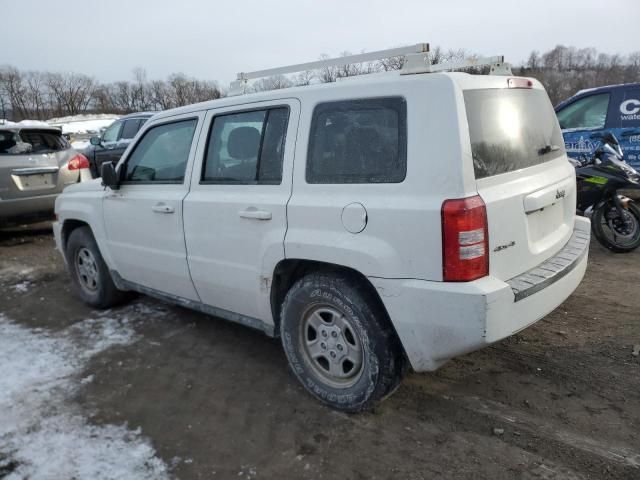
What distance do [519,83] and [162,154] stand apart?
2666mm

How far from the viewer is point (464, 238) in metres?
2.34

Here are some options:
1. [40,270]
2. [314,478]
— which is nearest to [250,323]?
[314,478]

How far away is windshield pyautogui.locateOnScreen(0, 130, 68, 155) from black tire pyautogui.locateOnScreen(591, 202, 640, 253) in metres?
7.69

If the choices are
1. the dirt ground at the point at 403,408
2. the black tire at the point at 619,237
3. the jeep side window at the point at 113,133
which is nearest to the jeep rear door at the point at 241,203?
the dirt ground at the point at 403,408

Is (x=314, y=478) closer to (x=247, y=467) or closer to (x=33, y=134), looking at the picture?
(x=247, y=467)

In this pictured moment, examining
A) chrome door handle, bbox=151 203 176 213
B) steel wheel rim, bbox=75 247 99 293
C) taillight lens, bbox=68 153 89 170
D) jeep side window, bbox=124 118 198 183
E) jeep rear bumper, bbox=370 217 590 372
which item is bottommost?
steel wheel rim, bbox=75 247 99 293

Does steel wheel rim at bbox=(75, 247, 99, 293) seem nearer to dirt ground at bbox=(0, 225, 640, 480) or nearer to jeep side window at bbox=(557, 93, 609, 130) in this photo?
dirt ground at bbox=(0, 225, 640, 480)

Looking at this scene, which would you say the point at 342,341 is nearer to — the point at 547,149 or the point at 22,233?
the point at 547,149

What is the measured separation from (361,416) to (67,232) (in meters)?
3.71

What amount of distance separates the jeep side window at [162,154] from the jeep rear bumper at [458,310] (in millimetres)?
1960

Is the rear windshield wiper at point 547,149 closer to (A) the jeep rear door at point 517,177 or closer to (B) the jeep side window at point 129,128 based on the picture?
(A) the jeep rear door at point 517,177

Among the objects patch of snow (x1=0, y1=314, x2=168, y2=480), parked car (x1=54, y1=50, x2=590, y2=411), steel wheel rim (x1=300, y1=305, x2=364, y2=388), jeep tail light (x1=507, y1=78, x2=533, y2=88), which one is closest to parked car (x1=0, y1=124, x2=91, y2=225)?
patch of snow (x1=0, y1=314, x2=168, y2=480)

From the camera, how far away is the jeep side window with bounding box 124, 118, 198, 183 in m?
3.73

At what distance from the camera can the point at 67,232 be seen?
16.5 ft
